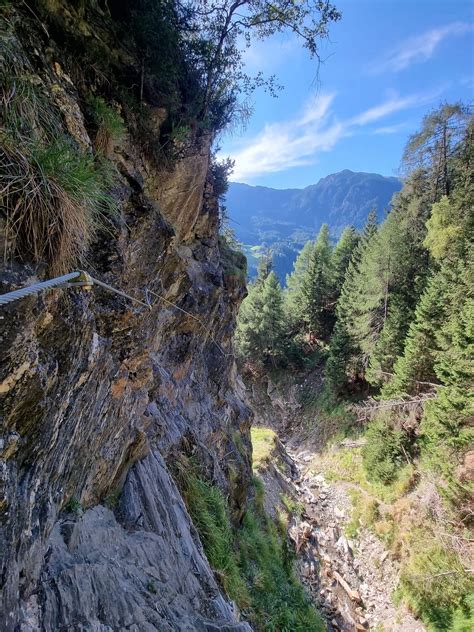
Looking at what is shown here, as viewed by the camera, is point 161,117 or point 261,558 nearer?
point 161,117

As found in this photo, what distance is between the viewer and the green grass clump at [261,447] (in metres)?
16.5

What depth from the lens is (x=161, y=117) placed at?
7004 millimetres

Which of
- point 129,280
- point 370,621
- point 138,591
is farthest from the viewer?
point 370,621

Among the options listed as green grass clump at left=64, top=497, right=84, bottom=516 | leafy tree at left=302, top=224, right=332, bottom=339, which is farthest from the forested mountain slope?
leafy tree at left=302, top=224, right=332, bottom=339

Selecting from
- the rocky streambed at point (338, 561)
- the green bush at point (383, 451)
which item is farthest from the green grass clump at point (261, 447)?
the green bush at point (383, 451)

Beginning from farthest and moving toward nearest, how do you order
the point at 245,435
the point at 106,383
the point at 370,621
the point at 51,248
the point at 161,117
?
the point at 245,435
the point at 370,621
the point at 161,117
the point at 106,383
the point at 51,248

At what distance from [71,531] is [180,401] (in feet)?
19.8

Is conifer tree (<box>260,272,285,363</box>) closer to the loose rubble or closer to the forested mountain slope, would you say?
the loose rubble

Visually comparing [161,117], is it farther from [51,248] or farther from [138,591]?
[138,591]

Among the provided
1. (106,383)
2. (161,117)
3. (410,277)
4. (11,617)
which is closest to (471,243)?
(410,277)

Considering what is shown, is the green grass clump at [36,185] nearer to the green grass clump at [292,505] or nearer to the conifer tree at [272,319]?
the green grass clump at [292,505]

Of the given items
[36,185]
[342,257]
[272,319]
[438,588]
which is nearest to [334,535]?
[438,588]

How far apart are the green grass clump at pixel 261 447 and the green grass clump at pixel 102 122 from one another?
1522 centimetres

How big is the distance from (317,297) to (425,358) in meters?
15.9
